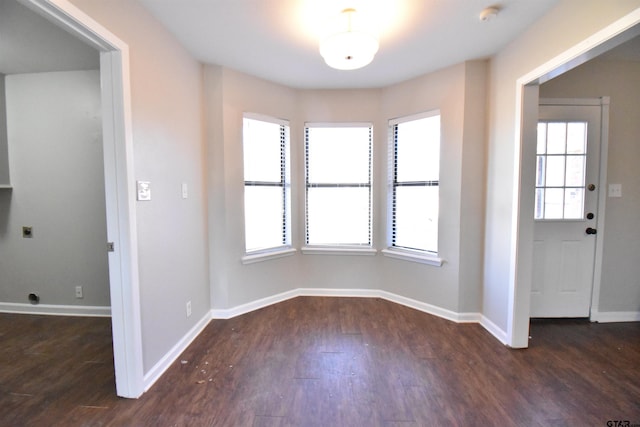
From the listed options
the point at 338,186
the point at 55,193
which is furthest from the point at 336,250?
the point at 55,193

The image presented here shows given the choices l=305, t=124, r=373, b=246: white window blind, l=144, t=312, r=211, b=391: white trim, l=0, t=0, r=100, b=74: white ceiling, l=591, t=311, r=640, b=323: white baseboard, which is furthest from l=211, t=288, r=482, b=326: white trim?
l=0, t=0, r=100, b=74: white ceiling

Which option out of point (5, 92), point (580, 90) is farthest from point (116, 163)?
point (580, 90)

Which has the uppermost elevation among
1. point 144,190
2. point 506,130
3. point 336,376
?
point 506,130

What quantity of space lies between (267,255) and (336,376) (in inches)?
59.1

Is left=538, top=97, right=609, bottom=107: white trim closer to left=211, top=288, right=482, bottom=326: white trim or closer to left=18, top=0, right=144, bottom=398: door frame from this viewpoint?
left=211, top=288, right=482, bottom=326: white trim

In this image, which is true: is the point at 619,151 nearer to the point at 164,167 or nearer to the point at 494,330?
the point at 494,330

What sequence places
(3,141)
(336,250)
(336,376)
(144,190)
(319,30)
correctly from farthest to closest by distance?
(336,250) < (3,141) < (319,30) < (336,376) < (144,190)

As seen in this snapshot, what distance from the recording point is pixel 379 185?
10.9 feet

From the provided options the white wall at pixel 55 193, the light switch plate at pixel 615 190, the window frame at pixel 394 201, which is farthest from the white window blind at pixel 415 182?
the white wall at pixel 55 193

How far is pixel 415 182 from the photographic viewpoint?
10.2 feet

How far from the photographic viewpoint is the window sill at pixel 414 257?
290 cm

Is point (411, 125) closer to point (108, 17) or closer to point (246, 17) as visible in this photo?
point (246, 17)

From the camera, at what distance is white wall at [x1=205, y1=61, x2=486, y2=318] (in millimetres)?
2693

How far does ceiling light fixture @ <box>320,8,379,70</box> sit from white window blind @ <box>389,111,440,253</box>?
52.7 inches
